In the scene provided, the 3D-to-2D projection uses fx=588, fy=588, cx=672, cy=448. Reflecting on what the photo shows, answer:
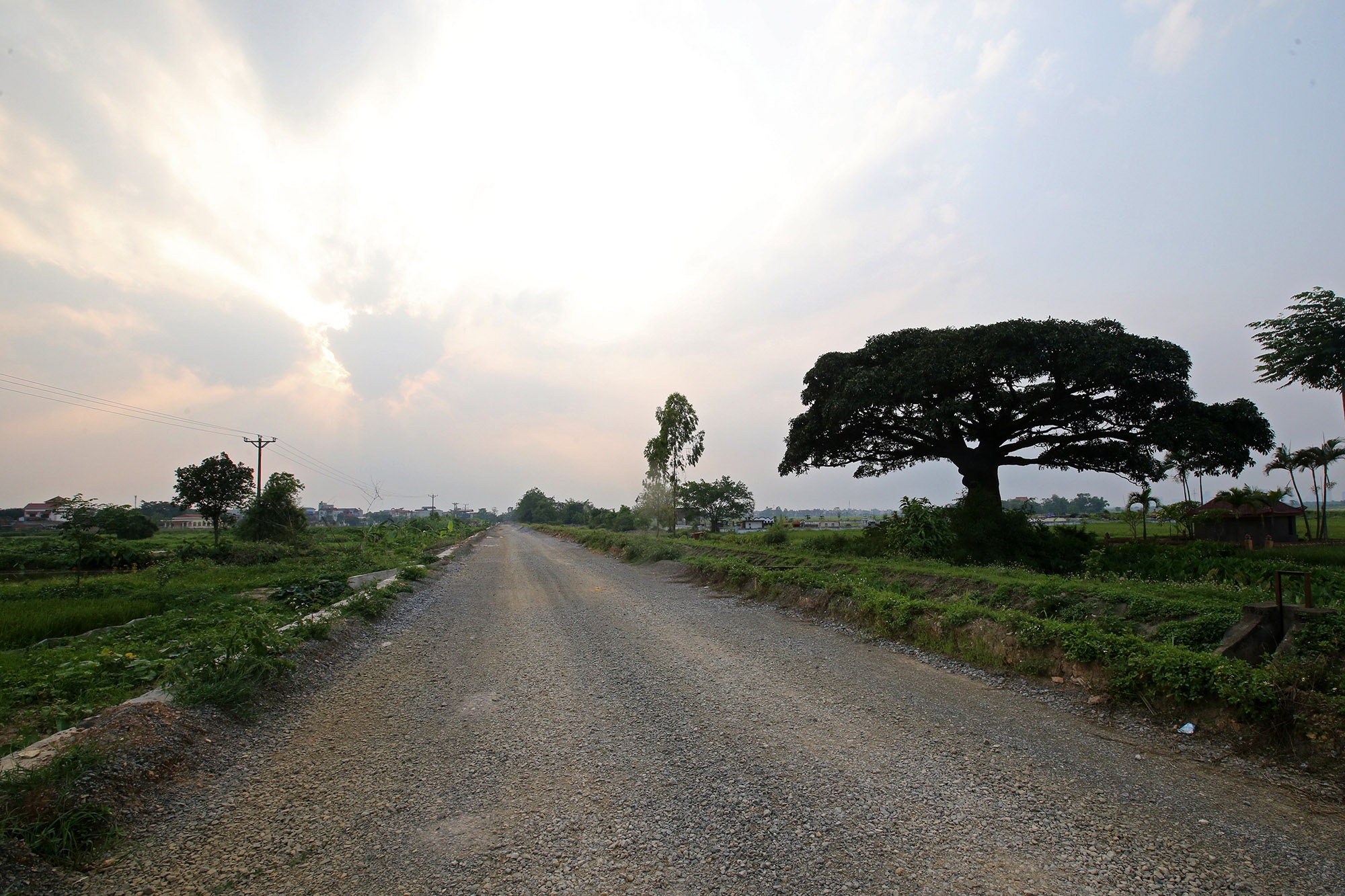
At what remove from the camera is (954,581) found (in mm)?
9555

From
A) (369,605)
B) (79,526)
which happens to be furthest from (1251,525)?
(79,526)

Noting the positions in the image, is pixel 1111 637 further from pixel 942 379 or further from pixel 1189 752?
pixel 942 379

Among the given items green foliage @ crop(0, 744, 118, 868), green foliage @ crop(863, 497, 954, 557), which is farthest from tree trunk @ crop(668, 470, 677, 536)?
green foliage @ crop(0, 744, 118, 868)

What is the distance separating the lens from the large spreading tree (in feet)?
53.2

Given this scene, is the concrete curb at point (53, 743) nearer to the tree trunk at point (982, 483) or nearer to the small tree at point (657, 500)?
the tree trunk at point (982, 483)

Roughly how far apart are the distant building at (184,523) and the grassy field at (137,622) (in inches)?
2829

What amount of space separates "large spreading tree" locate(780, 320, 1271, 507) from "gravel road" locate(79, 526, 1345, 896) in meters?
13.5

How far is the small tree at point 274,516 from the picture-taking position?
2814 centimetres

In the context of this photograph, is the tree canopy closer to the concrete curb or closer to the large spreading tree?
the large spreading tree

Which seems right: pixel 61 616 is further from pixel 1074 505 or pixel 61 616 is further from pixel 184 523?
pixel 1074 505

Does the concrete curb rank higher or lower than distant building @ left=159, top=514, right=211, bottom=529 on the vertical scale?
higher

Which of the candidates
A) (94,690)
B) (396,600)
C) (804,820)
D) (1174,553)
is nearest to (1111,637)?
(804,820)

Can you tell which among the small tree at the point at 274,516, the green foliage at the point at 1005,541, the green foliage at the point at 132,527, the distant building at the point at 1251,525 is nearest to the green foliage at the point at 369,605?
the green foliage at the point at 1005,541

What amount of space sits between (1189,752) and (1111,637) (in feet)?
4.91
